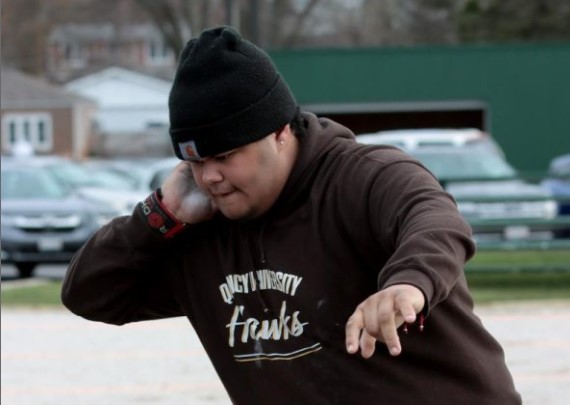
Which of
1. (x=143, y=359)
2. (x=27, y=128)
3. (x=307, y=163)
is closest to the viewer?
(x=307, y=163)

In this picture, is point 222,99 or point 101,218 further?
point 101,218

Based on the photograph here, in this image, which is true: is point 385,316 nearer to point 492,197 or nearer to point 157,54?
point 492,197

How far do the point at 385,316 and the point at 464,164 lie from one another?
15109mm

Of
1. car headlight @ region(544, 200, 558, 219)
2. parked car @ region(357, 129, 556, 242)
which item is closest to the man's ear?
parked car @ region(357, 129, 556, 242)

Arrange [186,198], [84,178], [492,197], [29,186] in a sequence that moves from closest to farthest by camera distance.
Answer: [186,198] < [492,197] < [29,186] < [84,178]

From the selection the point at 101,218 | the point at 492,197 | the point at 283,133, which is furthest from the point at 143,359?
the point at 101,218

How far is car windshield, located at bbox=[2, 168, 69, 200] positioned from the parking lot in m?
7.13

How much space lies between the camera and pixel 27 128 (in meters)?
71.8

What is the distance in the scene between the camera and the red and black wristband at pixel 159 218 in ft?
11.9

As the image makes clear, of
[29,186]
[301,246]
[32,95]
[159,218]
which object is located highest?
[301,246]

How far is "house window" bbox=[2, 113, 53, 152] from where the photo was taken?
71.4 metres

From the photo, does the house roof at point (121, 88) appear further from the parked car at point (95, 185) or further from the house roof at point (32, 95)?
the parked car at point (95, 185)

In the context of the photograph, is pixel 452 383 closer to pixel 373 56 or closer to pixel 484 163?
pixel 484 163

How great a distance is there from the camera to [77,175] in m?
26.2
